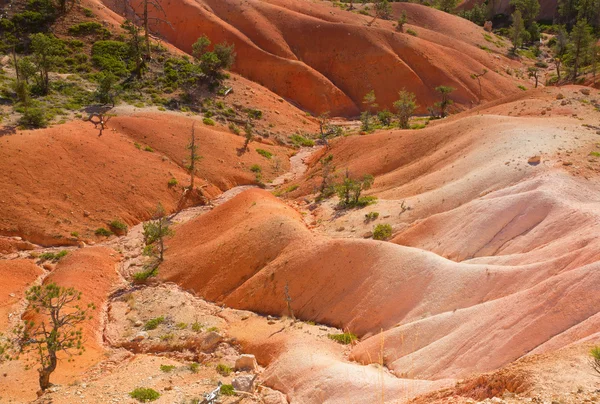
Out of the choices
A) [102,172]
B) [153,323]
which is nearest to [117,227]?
[102,172]

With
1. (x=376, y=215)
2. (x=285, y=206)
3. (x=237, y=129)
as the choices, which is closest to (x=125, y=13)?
(x=237, y=129)

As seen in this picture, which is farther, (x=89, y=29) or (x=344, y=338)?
(x=89, y=29)

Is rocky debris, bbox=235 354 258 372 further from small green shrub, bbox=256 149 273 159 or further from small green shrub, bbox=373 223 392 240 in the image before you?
small green shrub, bbox=256 149 273 159

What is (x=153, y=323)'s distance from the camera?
3028cm

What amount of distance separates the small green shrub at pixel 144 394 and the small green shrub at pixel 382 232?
48.0 feet

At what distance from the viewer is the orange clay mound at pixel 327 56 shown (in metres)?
73.9

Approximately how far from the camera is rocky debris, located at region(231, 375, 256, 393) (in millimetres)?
22891

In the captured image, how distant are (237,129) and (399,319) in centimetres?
3724

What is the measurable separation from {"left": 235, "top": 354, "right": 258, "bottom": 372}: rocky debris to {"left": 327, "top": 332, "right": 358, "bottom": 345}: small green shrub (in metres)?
3.51

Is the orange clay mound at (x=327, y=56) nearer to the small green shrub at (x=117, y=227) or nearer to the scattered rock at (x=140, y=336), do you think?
the small green shrub at (x=117, y=227)

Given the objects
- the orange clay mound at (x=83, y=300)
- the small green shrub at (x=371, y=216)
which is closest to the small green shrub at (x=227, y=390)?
the orange clay mound at (x=83, y=300)

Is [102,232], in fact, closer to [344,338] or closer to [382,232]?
[382,232]

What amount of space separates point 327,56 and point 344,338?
2284 inches

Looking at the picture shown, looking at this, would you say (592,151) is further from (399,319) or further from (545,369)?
(545,369)
